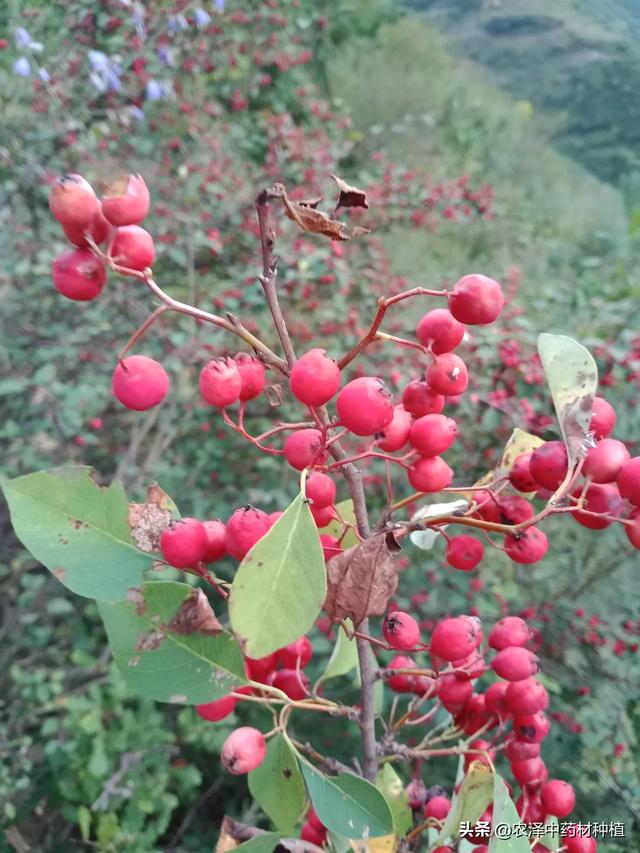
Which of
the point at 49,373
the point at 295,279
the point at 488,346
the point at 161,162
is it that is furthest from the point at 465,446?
the point at 161,162

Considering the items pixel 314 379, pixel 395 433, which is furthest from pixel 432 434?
pixel 314 379

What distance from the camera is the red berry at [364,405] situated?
541mm

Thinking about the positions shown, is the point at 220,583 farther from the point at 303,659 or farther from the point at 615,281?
the point at 615,281

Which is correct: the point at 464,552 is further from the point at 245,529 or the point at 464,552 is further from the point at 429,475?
the point at 245,529

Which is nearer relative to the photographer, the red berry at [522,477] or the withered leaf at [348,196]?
the withered leaf at [348,196]

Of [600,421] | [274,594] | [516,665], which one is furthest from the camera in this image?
[516,665]

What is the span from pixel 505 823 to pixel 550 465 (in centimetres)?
33

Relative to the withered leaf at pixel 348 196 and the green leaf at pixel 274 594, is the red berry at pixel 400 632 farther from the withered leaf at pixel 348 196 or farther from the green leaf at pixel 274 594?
the withered leaf at pixel 348 196

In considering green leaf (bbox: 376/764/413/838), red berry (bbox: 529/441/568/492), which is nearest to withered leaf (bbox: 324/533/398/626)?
red berry (bbox: 529/441/568/492)

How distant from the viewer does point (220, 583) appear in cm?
62

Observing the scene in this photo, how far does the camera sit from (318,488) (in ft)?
2.01

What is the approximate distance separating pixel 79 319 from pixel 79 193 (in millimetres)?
1706

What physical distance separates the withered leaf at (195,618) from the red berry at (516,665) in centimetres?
34

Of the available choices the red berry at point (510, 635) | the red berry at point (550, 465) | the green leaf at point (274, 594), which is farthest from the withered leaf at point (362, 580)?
the red berry at point (510, 635)
